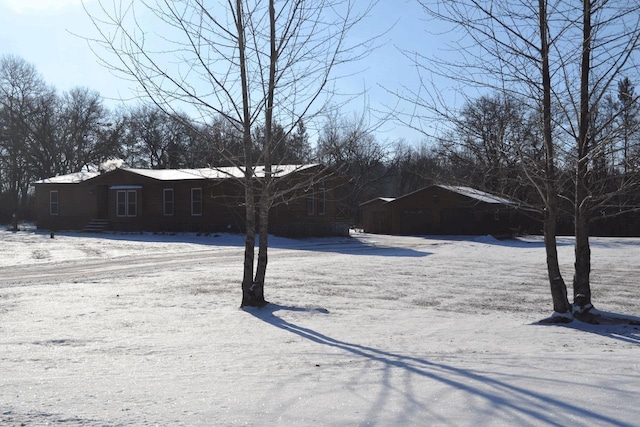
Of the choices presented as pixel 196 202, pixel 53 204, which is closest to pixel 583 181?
pixel 196 202

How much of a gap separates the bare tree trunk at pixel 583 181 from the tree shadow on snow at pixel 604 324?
0.20 meters

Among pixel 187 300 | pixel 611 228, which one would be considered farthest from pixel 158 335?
pixel 611 228

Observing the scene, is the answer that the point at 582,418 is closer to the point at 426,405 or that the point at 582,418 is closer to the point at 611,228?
the point at 426,405

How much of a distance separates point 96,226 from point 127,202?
2694 mm

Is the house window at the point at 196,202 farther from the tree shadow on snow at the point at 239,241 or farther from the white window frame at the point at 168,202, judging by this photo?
the tree shadow on snow at the point at 239,241

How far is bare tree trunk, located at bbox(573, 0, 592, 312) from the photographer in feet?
31.6

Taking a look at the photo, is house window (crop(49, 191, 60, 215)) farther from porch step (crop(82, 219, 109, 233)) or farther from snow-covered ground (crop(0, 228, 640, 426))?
snow-covered ground (crop(0, 228, 640, 426))

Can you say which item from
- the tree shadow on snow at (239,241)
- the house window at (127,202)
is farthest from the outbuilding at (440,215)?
the house window at (127,202)

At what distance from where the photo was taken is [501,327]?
941cm

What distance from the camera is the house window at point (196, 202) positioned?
36.7m

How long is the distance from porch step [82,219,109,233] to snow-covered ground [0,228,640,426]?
22.6 meters

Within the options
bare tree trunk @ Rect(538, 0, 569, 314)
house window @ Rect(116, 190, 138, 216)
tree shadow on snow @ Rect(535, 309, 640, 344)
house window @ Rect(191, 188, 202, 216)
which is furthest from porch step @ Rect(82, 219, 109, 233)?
tree shadow on snow @ Rect(535, 309, 640, 344)

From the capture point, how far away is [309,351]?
7078 millimetres

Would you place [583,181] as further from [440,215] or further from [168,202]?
[440,215]
